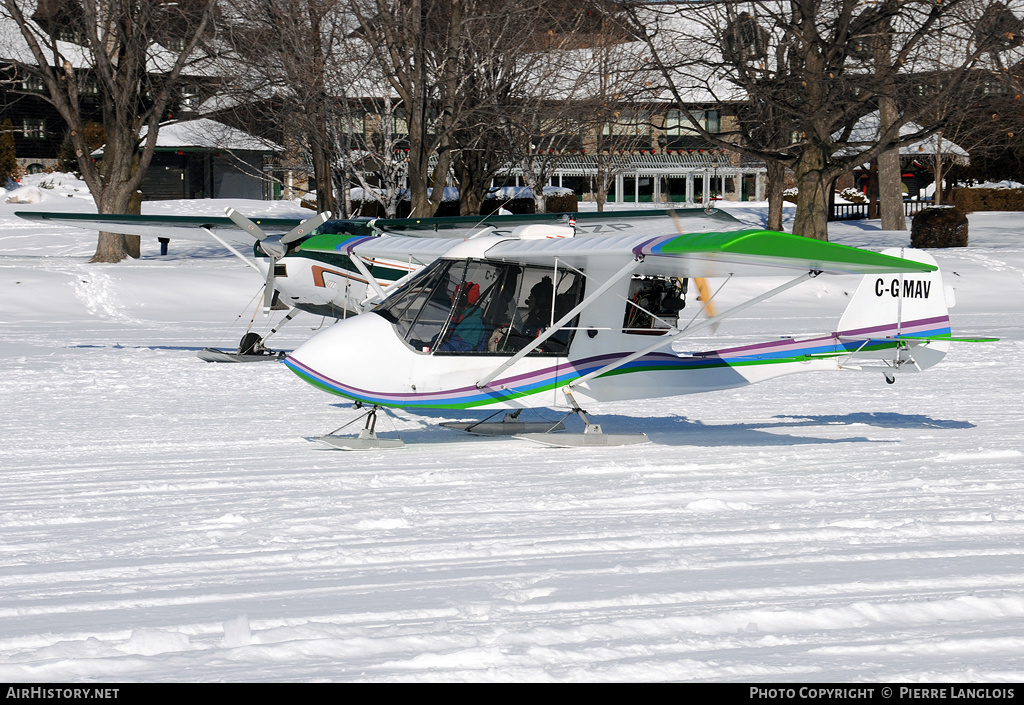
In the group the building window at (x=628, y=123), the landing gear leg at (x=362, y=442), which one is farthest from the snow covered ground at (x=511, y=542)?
the building window at (x=628, y=123)

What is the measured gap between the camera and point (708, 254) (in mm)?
8391

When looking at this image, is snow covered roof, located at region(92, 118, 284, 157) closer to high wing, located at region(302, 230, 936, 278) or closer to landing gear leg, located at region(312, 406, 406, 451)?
landing gear leg, located at region(312, 406, 406, 451)

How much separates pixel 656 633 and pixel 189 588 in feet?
8.22

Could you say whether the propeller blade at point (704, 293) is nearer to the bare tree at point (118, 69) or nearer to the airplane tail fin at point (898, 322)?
the airplane tail fin at point (898, 322)

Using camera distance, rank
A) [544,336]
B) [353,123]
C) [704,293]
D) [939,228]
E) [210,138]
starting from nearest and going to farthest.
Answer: [544,336] < [704,293] < [353,123] < [939,228] < [210,138]

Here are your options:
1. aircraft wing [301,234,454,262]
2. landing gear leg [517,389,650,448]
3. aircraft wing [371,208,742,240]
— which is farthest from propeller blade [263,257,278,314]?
landing gear leg [517,389,650,448]

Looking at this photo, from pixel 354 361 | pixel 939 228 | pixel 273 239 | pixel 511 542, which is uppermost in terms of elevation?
pixel 939 228

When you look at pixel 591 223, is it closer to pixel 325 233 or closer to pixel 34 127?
pixel 325 233

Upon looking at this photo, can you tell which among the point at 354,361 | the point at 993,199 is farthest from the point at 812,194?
the point at 993,199

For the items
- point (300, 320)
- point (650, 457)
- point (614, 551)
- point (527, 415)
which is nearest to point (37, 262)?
point (300, 320)

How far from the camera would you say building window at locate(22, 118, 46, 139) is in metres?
61.4

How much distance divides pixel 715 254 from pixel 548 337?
1.88 metres

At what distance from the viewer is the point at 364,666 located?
14.7 feet

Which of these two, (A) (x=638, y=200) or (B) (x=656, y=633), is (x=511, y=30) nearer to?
(B) (x=656, y=633)
